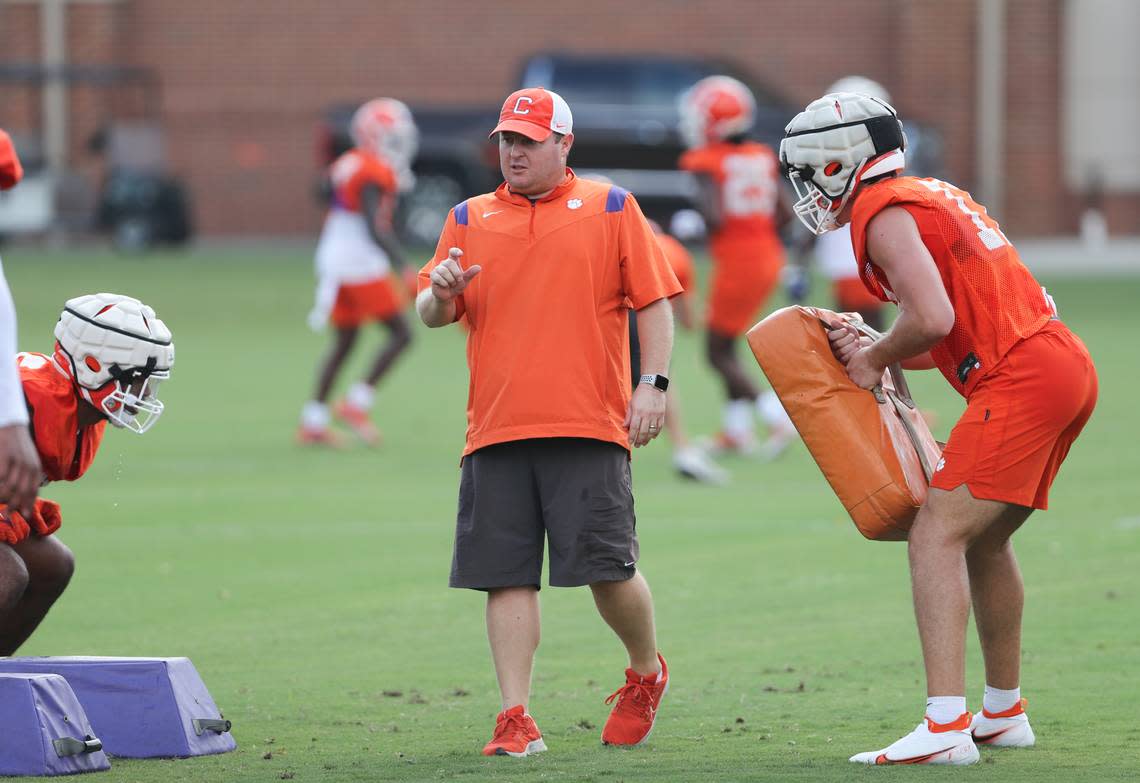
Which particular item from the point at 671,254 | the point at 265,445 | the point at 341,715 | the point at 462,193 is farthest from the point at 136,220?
the point at 341,715

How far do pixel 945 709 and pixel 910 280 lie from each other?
1.24 metres

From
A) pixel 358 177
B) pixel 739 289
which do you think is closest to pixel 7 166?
pixel 739 289

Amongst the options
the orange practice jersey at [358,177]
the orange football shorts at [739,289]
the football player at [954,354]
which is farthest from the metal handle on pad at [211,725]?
the orange practice jersey at [358,177]

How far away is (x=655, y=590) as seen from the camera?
9.12 m

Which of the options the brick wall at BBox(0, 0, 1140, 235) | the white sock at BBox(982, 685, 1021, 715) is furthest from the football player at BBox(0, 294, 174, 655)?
the brick wall at BBox(0, 0, 1140, 235)

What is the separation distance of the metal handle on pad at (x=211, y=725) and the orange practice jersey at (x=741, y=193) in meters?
8.58

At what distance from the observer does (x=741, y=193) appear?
14.2m

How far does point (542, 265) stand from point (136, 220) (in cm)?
2649

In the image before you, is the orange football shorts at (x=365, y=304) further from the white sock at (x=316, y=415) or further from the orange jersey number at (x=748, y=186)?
the orange jersey number at (x=748, y=186)

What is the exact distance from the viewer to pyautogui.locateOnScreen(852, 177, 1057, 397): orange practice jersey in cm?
578

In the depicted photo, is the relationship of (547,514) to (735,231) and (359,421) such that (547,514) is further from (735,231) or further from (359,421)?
(359,421)

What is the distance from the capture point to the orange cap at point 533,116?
6199 mm

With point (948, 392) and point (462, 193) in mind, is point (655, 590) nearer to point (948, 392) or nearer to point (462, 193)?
point (948, 392)

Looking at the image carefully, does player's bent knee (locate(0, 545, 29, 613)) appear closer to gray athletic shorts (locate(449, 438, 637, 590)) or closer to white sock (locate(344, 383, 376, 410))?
gray athletic shorts (locate(449, 438, 637, 590))
